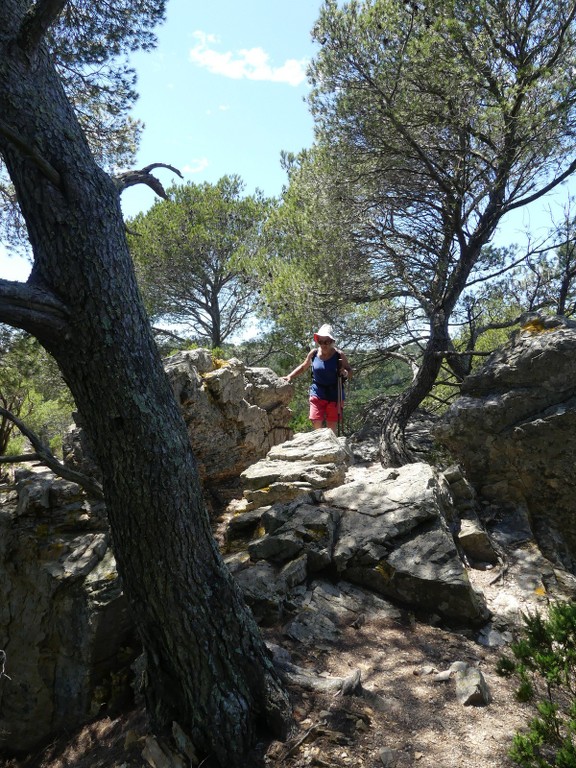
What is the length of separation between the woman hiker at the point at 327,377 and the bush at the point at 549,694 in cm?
431

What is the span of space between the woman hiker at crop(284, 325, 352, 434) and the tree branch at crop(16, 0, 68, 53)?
15.2ft

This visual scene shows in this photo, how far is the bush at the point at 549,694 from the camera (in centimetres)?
226

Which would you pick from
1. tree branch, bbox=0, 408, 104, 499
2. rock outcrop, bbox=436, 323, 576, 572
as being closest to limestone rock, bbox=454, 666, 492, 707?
rock outcrop, bbox=436, 323, 576, 572

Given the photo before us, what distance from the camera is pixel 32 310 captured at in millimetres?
2559

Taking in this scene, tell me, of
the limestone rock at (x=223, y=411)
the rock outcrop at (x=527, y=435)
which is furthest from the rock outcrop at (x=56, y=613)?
the rock outcrop at (x=527, y=435)

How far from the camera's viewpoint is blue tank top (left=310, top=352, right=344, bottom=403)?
7.15 m

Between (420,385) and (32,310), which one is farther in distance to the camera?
(420,385)

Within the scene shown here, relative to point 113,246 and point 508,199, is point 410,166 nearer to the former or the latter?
point 508,199

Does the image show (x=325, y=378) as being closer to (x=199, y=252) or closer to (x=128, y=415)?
(x=128, y=415)

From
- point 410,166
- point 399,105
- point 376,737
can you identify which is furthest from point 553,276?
point 376,737

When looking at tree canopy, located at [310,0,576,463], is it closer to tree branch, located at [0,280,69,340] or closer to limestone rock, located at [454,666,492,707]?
limestone rock, located at [454,666,492,707]

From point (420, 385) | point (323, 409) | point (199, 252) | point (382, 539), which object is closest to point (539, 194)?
point (420, 385)

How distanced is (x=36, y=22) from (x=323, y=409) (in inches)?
216

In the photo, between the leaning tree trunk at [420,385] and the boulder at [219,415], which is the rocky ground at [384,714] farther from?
the leaning tree trunk at [420,385]
